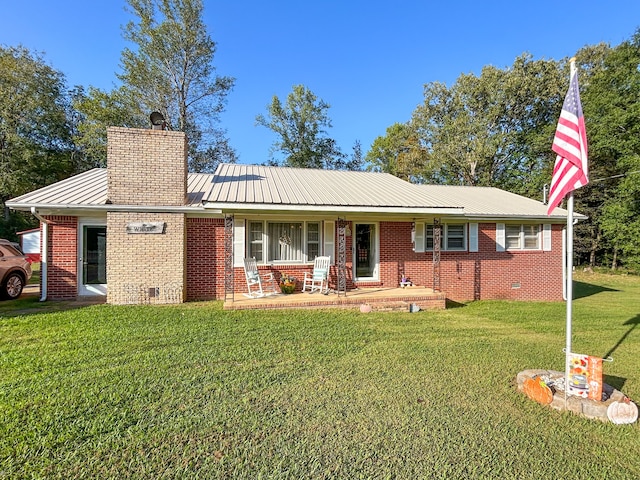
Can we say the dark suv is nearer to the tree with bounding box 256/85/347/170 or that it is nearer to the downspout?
the downspout

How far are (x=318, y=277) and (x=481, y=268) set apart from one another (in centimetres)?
569

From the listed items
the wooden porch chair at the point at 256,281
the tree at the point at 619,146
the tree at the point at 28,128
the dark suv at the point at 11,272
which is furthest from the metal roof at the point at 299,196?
the tree at the point at 28,128

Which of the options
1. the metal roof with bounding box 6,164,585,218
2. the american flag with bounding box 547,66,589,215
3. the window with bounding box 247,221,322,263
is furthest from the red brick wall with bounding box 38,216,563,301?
the american flag with bounding box 547,66,589,215

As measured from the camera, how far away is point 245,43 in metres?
15.4

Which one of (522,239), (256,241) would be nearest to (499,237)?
(522,239)

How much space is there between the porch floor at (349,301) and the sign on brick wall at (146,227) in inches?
106

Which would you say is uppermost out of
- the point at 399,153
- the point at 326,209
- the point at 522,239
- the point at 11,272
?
the point at 399,153

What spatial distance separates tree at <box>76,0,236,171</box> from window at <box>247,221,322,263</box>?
16224 mm

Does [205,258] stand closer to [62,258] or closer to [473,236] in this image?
[62,258]

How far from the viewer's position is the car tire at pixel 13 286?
855cm

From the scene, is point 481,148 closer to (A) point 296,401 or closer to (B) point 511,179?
(B) point 511,179

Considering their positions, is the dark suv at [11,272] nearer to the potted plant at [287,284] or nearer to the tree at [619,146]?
the potted plant at [287,284]

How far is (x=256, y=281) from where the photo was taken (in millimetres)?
8602

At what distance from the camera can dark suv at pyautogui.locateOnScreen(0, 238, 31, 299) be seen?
27.8 ft
